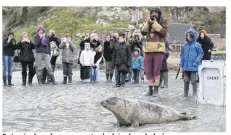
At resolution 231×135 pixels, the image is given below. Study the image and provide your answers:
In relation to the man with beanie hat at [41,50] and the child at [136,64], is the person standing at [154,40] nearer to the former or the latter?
the man with beanie hat at [41,50]

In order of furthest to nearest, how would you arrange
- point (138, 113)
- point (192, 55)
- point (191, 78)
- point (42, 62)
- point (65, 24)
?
point (65, 24) < point (42, 62) < point (191, 78) < point (192, 55) < point (138, 113)

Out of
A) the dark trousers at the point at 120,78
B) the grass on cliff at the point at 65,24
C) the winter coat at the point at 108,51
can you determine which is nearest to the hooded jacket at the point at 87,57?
the winter coat at the point at 108,51

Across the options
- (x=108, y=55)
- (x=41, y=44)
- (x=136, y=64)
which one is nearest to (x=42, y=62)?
(x=41, y=44)

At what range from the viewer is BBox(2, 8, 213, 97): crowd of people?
9281 mm

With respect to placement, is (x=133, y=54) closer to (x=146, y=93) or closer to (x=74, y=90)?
(x=74, y=90)

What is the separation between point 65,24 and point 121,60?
8.29 m

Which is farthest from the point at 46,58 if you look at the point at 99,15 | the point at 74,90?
the point at 99,15

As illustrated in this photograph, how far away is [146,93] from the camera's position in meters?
9.80

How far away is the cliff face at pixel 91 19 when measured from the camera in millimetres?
19141

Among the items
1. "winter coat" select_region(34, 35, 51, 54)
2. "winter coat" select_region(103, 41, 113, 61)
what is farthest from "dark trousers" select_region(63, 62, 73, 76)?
"winter coat" select_region(103, 41, 113, 61)

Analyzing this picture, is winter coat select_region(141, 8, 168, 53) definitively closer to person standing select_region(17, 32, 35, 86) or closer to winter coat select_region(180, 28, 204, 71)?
winter coat select_region(180, 28, 204, 71)

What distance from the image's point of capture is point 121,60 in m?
11.7

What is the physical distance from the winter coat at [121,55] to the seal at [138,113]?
435 cm

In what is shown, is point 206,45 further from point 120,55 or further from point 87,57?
point 87,57
